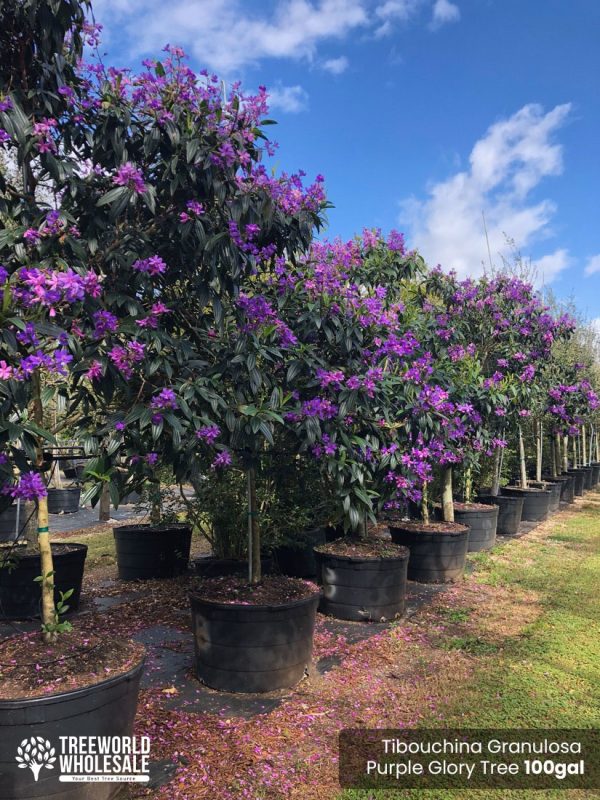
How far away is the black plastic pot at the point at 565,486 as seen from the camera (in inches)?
405

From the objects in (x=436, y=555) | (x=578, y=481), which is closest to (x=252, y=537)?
(x=436, y=555)

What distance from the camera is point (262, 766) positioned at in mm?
2242

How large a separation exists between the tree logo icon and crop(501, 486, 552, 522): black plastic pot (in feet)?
24.4

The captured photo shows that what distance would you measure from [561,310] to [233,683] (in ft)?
41.1

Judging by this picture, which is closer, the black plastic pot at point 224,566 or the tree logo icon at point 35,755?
the tree logo icon at point 35,755

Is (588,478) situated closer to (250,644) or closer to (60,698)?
(250,644)

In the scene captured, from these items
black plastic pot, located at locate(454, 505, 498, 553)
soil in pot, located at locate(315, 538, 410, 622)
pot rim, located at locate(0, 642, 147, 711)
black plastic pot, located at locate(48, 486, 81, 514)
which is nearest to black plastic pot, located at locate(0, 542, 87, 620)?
soil in pot, located at locate(315, 538, 410, 622)

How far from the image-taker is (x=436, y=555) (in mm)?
5008

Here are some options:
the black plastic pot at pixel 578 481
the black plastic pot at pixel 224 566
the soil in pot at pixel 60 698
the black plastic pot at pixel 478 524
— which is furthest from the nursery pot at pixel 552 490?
the soil in pot at pixel 60 698

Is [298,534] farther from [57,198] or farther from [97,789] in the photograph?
[57,198]

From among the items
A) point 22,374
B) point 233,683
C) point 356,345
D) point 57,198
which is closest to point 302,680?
point 233,683

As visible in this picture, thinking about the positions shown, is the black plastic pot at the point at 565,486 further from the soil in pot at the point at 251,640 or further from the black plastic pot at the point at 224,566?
the soil in pot at the point at 251,640

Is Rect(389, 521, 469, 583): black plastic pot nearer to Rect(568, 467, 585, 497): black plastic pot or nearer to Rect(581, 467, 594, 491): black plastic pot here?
Rect(568, 467, 585, 497): black plastic pot

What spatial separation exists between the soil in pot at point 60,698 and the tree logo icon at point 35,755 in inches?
0.4
